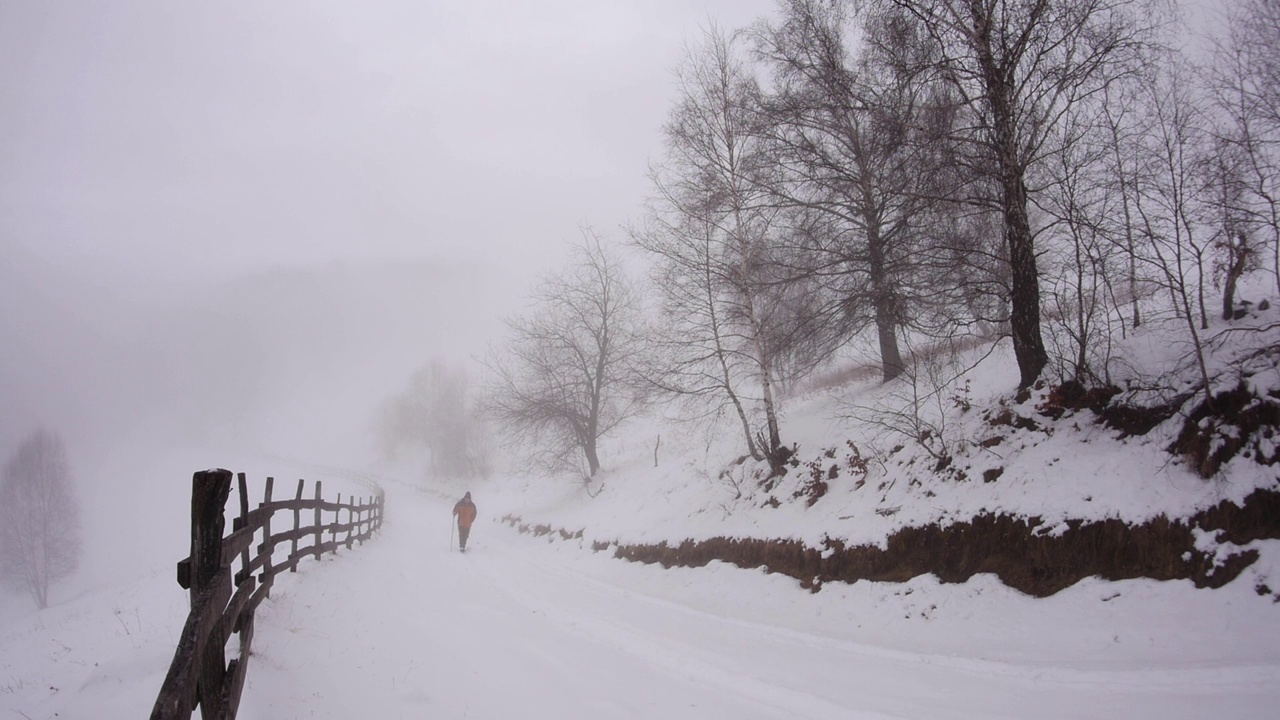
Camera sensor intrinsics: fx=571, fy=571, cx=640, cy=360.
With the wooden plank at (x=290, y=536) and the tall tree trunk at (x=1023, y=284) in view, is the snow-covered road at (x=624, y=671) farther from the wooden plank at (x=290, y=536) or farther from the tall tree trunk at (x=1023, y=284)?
the tall tree trunk at (x=1023, y=284)

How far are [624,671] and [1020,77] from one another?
8873 mm

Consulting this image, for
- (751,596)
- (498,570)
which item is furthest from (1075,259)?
(498,570)

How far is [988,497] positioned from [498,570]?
1010cm

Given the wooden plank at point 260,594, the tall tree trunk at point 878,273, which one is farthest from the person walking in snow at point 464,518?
the tall tree trunk at point 878,273

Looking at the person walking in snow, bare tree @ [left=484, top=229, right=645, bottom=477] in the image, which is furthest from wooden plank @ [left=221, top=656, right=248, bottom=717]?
bare tree @ [left=484, top=229, right=645, bottom=477]

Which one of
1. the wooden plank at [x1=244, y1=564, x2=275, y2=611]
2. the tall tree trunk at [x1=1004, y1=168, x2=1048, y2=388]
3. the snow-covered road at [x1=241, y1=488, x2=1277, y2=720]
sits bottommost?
the snow-covered road at [x1=241, y1=488, x2=1277, y2=720]

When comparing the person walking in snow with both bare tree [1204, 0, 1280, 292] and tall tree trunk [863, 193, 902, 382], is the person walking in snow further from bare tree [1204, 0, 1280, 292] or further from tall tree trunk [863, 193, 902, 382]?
bare tree [1204, 0, 1280, 292]

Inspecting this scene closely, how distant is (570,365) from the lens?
895 inches

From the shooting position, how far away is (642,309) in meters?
22.3

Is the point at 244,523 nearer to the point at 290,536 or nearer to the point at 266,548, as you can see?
the point at 266,548

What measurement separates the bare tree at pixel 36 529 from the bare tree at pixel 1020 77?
58751 millimetres

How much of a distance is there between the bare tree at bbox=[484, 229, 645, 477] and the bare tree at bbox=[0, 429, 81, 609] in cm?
4210

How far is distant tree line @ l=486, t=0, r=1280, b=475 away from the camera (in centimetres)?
693

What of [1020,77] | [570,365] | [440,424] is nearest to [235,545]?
[1020,77]
